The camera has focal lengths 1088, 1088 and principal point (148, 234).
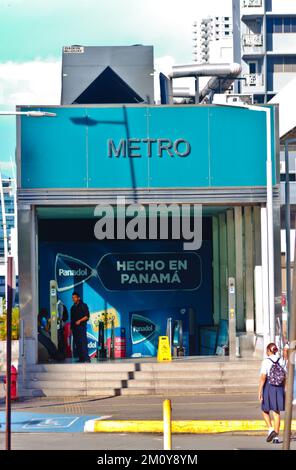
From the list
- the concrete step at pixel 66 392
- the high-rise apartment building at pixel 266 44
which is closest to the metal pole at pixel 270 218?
the concrete step at pixel 66 392

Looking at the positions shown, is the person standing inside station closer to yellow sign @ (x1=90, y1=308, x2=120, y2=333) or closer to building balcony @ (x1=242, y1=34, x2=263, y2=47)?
yellow sign @ (x1=90, y1=308, x2=120, y2=333)

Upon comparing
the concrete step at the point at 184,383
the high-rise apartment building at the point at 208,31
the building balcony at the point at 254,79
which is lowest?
the concrete step at the point at 184,383

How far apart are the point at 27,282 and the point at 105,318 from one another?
23.2ft

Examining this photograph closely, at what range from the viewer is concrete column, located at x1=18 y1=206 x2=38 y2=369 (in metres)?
29.4

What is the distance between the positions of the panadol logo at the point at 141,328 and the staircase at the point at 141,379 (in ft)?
21.3

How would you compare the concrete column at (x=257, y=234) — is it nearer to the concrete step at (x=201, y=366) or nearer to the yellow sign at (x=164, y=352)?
the yellow sign at (x=164, y=352)

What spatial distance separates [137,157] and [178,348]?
657cm

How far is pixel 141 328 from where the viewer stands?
36.5 metres

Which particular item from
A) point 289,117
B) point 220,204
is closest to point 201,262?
point 220,204

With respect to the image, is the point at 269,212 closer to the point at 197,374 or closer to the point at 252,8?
the point at 197,374

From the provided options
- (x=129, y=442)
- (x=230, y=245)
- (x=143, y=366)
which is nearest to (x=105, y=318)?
(x=230, y=245)

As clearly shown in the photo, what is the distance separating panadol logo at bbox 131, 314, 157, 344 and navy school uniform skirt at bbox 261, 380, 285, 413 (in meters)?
16.5

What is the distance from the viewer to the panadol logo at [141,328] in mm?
36375

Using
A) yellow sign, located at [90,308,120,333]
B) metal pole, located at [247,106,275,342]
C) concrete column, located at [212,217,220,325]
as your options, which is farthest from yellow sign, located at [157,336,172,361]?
yellow sign, located at [90,308,120,333]
